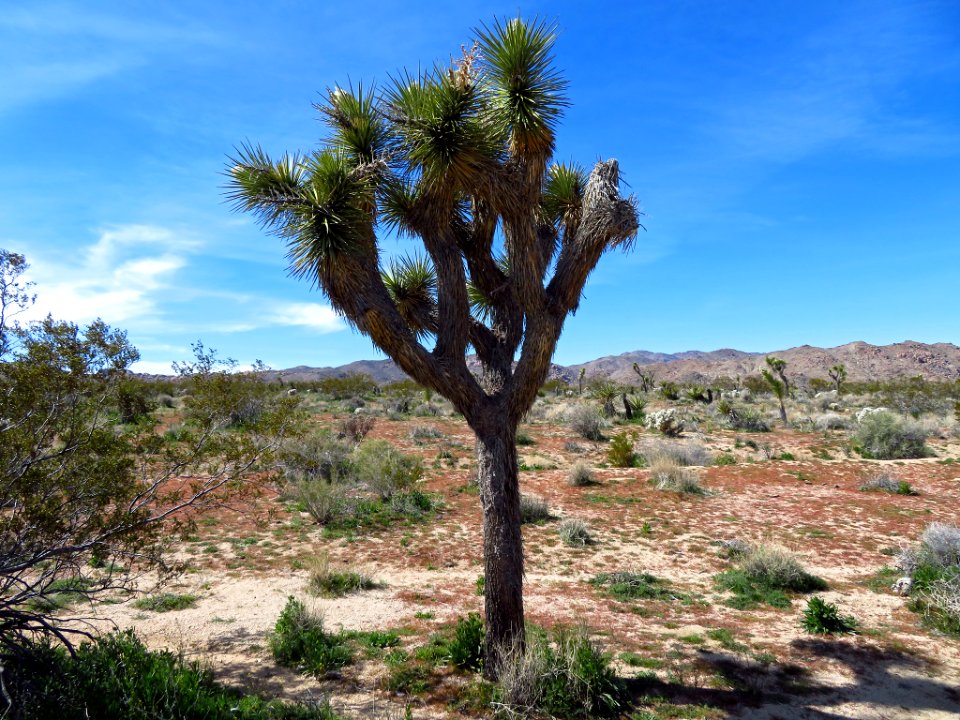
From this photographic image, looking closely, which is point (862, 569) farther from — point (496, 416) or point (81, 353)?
point (81, 353)

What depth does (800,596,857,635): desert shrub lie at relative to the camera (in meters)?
7.05

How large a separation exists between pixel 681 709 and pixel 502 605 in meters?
1.99

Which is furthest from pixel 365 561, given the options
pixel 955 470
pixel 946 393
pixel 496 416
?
pixel 946 393

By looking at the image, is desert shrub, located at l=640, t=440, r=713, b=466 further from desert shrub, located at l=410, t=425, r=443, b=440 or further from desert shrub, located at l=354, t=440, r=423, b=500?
desert shrub, located at l=410, t=425, r=443, b=440

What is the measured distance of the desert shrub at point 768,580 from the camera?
830 centimetres

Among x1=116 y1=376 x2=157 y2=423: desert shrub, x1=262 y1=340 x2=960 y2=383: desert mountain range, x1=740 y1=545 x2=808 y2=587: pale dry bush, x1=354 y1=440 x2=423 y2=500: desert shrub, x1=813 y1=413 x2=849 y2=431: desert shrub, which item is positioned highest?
x1=262 y1=340 x2=960 y2=383: desert mountain range

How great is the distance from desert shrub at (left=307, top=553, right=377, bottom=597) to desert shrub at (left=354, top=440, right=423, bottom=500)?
4.97m

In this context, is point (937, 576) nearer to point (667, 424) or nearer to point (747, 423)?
point (667, 424)

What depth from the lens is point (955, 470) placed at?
16.1 metres

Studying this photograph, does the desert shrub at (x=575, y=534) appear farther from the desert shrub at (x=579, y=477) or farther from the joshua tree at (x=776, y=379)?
the joshua tree at (x=776, y=379)

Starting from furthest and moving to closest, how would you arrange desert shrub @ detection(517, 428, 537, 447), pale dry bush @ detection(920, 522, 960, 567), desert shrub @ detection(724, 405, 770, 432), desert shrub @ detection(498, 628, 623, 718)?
desert shrub @ detection(724, 405, 770, 432), desert shrub @ detection(517, 428, 537, 447), pale dry bush @ detection(920, 522, 960, 567), desert shrub @ detection(498, 628, 623, 718)

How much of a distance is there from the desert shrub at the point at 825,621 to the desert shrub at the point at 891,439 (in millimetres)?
14594

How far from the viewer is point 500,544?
5766 mm

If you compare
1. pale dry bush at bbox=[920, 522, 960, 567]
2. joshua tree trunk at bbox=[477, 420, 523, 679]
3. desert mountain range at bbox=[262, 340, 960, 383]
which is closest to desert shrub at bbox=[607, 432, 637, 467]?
pale dry bush at bbox=[920, 522, 960, 567]
